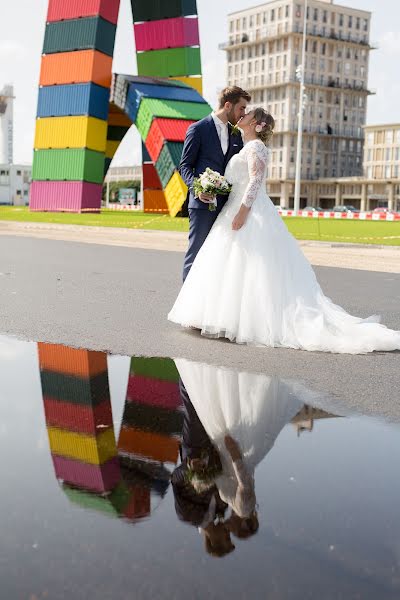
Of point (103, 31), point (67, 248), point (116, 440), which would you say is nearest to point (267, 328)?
point (116, 440)

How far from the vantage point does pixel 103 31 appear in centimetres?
3381

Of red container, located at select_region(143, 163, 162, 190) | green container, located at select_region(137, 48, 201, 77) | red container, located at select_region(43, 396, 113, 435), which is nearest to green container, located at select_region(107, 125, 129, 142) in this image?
red container, located at select_region(143, 163, 162, 190)

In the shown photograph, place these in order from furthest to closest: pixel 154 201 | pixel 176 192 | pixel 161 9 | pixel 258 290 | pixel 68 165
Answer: pixel 154 201, pixel 68 165, pixel 161 9, pixel 176 192, pixel 258 290

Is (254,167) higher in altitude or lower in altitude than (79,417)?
higher

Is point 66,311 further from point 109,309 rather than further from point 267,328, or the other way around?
point 267,328

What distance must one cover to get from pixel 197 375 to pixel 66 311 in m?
2.87

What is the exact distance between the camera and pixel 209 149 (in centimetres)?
658

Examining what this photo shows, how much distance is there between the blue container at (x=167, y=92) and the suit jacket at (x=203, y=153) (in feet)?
87.8

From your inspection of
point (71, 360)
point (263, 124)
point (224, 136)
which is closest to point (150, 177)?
point (224, 136)

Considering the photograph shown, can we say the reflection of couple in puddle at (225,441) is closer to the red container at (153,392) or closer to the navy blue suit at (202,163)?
the red container at (153,392)

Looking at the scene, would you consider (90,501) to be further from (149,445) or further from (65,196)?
(65,196)

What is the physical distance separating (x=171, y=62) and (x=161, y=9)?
7.79 ft

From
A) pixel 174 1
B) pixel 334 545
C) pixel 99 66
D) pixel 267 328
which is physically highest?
pixel 174 1

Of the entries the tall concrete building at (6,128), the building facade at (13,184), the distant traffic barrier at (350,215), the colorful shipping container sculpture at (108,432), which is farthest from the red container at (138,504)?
the tall concrete building at (6,128)
